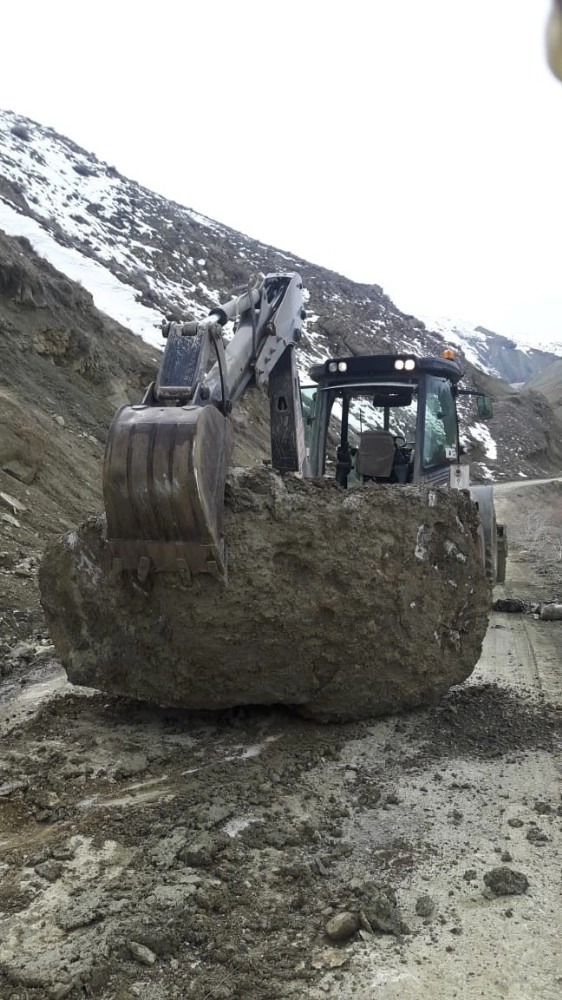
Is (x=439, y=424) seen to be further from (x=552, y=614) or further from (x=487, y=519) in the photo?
(x=552, y=614)

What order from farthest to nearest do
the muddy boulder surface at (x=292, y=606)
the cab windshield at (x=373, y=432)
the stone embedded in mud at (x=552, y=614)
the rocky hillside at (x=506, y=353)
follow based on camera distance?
the rocky hillside at (x=506, y=353) → the stone embedded in mud at (x=552, y=614) → the cab windshield at (x=373, y=432) → the muddy boulder surface at (x=292, y=606)

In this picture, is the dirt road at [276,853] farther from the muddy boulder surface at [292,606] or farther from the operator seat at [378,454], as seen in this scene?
the operator seat at [378,454]

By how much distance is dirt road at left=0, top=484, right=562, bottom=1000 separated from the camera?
8.15ft

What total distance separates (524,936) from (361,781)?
129 centimetres

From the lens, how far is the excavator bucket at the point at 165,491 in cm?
350

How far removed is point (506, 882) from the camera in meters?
2.92

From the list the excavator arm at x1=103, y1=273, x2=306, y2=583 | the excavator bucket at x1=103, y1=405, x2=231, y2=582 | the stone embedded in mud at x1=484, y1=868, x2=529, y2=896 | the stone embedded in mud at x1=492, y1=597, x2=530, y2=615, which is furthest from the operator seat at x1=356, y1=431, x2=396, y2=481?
the stone embedded in mud at x1=484, y1=868, x2=529, y2=896

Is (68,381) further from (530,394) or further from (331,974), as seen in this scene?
(530,394)

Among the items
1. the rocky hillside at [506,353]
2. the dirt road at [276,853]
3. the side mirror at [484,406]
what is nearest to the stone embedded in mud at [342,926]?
the dirt road at [276,853]

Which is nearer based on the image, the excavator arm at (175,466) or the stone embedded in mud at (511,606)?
the excavator arm at (175,466)

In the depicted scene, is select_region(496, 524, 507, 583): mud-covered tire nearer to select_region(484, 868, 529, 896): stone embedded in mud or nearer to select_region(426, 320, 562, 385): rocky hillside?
select_region(484, 868, 529, 896): stone embedded in mud

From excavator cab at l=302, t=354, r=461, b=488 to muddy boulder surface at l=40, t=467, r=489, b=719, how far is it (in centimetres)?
158

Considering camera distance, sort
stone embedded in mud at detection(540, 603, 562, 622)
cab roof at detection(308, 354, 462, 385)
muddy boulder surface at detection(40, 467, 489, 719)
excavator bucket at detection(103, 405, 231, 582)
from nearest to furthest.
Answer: excavator bucket at detection(103, 405, 231, 582)
muddy boulder surface at detection(40, 467, 489, 719)
cab roof at detection(308, 354, 462, 385)
stone embedded in mud at detection(540, 603, 562, 622)

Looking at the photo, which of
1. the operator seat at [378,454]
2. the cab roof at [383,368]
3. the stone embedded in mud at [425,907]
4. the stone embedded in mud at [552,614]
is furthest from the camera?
the stone embedded in mud at [552,614]
